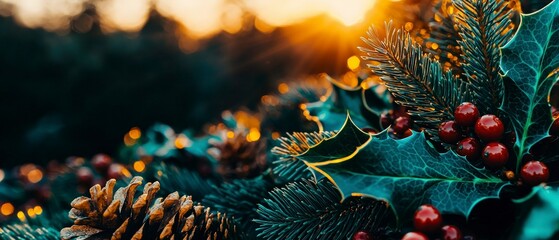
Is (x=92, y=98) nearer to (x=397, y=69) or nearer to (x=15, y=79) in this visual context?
(x=15, y=79)

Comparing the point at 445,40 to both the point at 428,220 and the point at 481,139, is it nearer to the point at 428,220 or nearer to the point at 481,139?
the point at 481,139

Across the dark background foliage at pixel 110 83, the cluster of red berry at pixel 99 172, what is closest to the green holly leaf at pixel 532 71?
the cluster of red berry at pixel 99 172

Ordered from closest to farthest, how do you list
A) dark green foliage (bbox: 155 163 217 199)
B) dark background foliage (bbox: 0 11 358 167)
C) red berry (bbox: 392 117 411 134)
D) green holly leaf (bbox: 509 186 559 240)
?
green holly leaf (bbox: 509 186 559 240) → red berry (bbox: 392 117 411 134) → dark green foliage (bbox: 155 163 217 199) → dark background foliage (bbox: 0 11 358 167)

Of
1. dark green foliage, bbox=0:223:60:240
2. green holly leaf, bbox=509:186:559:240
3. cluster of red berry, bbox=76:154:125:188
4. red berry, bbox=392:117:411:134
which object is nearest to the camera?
green holly leaf, bbox=509:186:559:240

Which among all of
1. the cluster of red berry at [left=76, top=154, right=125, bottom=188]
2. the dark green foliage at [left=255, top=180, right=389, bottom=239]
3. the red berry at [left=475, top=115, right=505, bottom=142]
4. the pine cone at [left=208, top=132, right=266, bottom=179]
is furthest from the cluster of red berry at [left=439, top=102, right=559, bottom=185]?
the cluster of red berry at [left=76, top=154, right=125, bottom=188]

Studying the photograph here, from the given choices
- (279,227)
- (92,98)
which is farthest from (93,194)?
(92,98)

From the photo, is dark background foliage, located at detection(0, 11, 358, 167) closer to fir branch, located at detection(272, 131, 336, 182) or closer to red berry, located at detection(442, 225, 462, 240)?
fir branch, located at detection(272, 131, 336, 182)

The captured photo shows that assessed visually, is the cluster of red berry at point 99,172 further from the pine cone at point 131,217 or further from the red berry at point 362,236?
the red berry at point 362,236

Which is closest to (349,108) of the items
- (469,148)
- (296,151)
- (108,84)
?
(296,151)
